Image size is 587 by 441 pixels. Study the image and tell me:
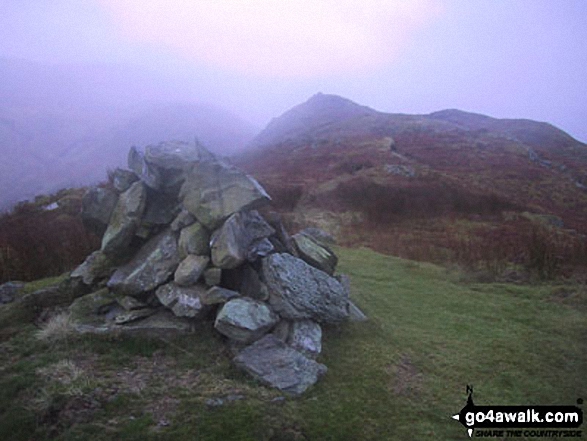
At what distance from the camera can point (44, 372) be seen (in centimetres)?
623

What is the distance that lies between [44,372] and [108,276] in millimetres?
3269

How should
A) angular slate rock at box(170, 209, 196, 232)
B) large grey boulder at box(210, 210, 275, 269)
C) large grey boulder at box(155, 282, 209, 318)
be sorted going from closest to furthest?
large grey boulder at box(155, 282, 209, 318) < large grey boulder at box(210, 210, 275, 269) < angular slate rock at box(170, 209, 196, 232)

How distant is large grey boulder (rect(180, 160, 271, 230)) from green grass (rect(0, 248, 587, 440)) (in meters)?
2.54

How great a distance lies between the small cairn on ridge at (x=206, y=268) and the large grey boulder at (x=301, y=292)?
22mm

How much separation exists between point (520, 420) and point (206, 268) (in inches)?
241

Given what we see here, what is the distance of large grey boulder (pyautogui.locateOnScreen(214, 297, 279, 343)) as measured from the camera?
23.2 ft

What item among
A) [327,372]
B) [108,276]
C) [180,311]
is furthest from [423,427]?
[108,276]

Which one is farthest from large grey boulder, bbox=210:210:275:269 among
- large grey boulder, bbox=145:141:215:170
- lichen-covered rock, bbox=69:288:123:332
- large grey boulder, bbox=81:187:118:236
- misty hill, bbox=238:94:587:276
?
misty hill, bbox=238:94:587:276

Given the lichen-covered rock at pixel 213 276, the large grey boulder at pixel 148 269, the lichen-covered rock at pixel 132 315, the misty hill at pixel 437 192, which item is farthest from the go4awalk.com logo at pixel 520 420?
the misty hill at pixel 437 192

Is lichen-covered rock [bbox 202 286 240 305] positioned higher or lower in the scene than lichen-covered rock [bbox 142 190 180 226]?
lower

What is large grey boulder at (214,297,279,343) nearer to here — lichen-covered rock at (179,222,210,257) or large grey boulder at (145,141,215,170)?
lichen-covered rock at (179,222,210,257)

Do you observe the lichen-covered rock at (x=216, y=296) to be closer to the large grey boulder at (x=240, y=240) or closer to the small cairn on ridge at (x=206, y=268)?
the small cairn on ridge at (x=206, y=268)

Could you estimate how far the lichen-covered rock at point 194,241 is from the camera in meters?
8.33

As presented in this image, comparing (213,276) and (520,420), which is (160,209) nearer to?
(213,276)
